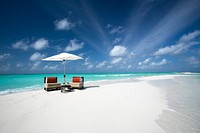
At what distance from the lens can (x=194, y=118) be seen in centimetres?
368

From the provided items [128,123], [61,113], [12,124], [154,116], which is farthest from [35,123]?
[154,116]

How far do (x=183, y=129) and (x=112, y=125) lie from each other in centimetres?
174

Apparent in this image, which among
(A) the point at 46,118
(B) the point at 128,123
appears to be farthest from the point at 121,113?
(A) the point at 46,118

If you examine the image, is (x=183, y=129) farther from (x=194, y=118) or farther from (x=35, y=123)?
(x=35, y=123)

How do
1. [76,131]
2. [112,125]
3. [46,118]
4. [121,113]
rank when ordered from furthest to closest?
[121,113] < [46,118] < [112,125] < [76,131]

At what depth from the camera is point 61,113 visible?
4035 millimetres

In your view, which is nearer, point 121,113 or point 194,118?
point 194,118

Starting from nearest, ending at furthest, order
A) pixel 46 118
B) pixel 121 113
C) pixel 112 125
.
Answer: pixel 112 125, pixel 46 118, pixel 121 113

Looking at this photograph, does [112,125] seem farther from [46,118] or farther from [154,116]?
[46,118]

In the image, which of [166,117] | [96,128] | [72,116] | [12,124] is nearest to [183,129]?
[166,117]

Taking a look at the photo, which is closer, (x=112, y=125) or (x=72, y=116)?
(x=112, y=125)

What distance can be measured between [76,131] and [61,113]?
1331 millimetres

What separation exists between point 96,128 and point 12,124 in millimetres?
2306

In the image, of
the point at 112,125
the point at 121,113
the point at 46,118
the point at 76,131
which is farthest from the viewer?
the point at 121,113
